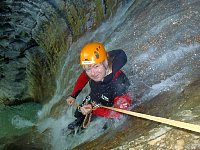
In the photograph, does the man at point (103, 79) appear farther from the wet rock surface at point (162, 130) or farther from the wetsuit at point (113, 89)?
the wet rock surface at point (162, 130)

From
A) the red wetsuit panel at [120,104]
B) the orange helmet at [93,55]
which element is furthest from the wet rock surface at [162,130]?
the orange helmet at [93,55]

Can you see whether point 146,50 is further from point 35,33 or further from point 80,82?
point 35,33

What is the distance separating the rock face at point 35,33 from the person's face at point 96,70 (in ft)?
7.57

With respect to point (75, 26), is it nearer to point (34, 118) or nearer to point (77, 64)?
point (77, 64)

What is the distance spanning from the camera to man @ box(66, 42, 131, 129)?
3553mm

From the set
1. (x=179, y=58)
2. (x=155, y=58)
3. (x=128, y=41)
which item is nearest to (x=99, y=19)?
(x=128, y=41)

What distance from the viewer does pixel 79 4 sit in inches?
230

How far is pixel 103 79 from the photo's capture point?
12.4ft

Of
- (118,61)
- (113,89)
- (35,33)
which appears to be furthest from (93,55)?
(35,33)

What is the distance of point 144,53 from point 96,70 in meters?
1.35

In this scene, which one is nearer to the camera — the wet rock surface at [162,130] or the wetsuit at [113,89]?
the wet rock surface at [162,130]

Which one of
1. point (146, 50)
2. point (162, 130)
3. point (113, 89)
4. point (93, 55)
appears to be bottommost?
point (162, 130)

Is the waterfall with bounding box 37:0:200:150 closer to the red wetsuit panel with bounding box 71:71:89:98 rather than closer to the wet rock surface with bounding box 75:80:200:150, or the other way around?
the wet rock surface with bounding box 75:80:200:150

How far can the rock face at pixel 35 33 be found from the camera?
5.84 metres
